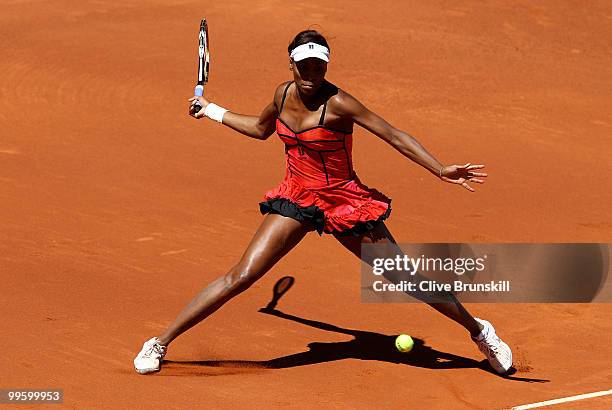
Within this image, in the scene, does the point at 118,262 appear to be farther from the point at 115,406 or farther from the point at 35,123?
the point at 35,123

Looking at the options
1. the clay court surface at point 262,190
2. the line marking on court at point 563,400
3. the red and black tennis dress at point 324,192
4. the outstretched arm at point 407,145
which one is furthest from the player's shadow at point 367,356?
the outstretched arm at point 407,145

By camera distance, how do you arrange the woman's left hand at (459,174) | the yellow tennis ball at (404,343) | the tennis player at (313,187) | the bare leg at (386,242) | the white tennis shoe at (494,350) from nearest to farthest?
the woman's left hand at (459,174)
the tennis player at (313,187)
the bare leg at (386,242)
the white tennis shoe at (494,350)
the yellow tennis ball at (404,343)

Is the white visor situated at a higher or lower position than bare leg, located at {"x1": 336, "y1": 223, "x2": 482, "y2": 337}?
higher

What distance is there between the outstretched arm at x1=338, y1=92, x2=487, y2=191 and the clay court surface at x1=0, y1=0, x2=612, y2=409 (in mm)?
1539

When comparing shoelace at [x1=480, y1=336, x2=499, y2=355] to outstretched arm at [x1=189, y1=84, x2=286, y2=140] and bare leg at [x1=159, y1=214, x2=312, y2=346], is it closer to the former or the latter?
bare leg at [x1=159, y1=214, x2=312, y2=346]

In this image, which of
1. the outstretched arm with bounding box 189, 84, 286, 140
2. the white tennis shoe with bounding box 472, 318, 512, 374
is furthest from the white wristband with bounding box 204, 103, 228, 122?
the white tennis shoe with bounding box 472, 318, 512, 374

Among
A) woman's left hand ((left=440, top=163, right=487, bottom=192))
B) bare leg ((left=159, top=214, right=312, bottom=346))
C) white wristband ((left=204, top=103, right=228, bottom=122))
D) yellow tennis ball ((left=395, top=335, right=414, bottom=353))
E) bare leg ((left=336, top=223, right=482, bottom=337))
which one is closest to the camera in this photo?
woman's left hand ((left=440, top=163, right=487, bottom=192))

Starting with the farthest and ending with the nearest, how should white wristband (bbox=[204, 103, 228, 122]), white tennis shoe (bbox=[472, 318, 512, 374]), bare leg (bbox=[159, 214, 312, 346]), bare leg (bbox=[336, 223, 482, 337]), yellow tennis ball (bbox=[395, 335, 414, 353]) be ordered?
yellow tennis ball (bbox=[395, 335, 414, 353]) → white wristband (bbox=[204, 103, 228, 122]) → white tennis shoe (bbox=[472, 318, 512, 374]) → bare leg (bbox=[336, 223, 482, 337]) → bare leg (bbox=[159, 214, 312, 346])

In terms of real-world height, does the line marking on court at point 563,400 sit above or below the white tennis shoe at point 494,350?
below

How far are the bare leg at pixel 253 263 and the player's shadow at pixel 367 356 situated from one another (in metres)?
0.61

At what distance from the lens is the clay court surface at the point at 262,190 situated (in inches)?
345

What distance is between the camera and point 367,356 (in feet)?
30.2

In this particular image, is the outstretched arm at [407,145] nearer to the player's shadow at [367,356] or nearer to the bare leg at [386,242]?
the bare leg at [386,242]

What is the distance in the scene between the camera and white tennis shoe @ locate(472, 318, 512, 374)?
28.5 feet
